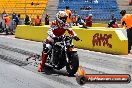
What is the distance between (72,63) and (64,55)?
0.41 m

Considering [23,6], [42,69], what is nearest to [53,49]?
[42,69]

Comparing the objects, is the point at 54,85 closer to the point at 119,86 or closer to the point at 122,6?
the point at 119,86

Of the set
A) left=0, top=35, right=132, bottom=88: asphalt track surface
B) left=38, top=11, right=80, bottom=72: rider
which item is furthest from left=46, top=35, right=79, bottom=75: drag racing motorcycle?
left=0, top=35, right=132, bottom=88: asphalt track surface

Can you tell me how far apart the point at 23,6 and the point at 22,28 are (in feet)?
46.5

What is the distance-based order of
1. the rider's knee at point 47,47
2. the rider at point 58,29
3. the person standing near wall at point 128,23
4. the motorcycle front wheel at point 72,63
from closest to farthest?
the motorcycle front wheel at point 72,63 → the rider at point 58,29 → the rider's knee at point 47,47 → the person standing near wall at point 128,23

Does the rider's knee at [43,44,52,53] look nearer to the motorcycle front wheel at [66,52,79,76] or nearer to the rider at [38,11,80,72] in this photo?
the rider at [38,11,80,72]

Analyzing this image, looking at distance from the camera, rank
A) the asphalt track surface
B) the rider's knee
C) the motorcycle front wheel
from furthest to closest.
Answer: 1. the rider's knee
2. the motorcycle front wheel
3. the asphalt track surface

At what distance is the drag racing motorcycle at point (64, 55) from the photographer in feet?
27.8

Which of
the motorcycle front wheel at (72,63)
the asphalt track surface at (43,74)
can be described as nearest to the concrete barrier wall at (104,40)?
the asphalt track surface at (43,74)

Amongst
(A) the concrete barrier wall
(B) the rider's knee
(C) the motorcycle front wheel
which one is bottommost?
(A) the concrete barrier wall

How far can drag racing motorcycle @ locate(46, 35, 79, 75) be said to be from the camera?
27.8 ft

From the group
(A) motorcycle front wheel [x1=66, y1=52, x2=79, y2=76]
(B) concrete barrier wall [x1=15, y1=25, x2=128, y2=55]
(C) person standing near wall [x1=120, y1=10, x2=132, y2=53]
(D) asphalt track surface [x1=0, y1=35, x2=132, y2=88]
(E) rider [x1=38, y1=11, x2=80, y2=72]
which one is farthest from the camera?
(C) person standing near wall [x1=120, y1=10, x2=132, y2=53]

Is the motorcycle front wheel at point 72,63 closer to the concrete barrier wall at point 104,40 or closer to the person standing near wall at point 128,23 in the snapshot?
the concrete barrier wall at point 104,40

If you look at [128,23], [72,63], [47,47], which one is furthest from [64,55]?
[128,23]
